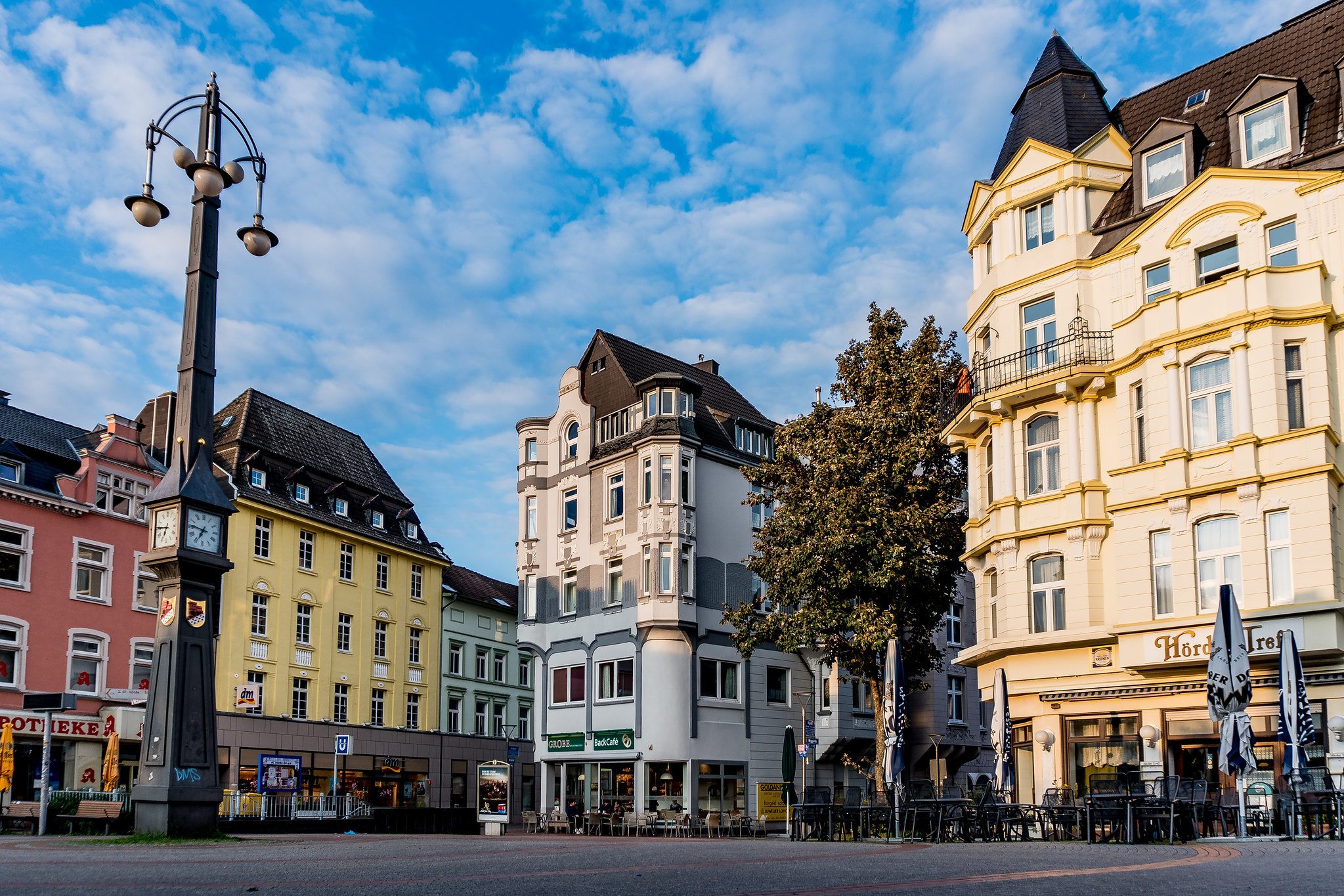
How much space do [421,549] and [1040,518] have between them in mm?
34108

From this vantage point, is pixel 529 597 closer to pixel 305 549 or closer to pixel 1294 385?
pixel 305 549

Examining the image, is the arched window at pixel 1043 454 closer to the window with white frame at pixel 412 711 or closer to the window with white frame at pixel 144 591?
the window with white frame at pixel 144 591

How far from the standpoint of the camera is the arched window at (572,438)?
48.8 m

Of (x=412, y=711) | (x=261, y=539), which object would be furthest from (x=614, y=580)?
(x=412, y=711)

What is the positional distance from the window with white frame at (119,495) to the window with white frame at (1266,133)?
118 ft

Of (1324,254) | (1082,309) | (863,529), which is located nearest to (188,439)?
(863,529)

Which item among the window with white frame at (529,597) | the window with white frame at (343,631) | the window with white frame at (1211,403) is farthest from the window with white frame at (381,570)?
the window with white frame at (1211,403)

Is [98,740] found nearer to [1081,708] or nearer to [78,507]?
[78,507]

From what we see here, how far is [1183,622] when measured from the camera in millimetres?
26219

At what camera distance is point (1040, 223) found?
105 feet

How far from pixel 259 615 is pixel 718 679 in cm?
1758

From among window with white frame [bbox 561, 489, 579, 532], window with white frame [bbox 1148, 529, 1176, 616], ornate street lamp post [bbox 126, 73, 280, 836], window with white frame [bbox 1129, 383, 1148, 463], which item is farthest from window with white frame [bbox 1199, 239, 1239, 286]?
window with white frame [bbox 561, 489, 579, 532]

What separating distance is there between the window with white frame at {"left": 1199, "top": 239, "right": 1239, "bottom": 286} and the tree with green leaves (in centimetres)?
862

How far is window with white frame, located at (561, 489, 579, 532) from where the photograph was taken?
48.0 metres
